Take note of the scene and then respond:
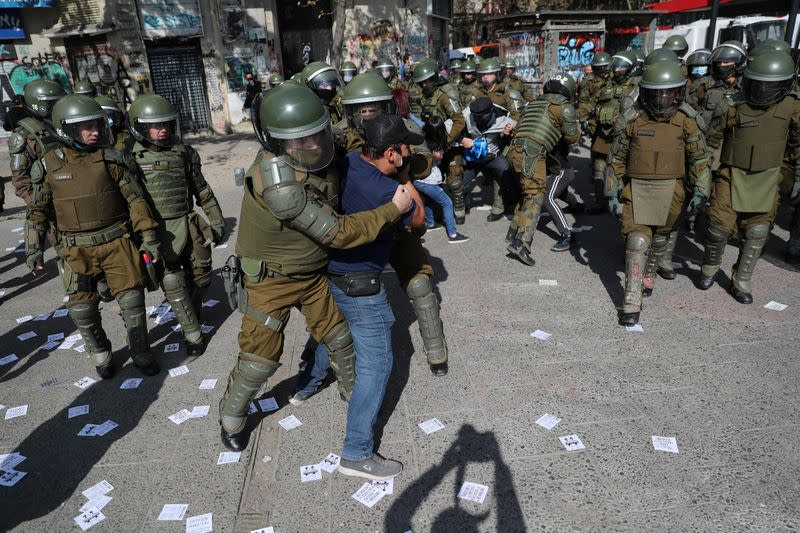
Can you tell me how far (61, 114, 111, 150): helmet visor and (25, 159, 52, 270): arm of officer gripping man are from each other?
0.33m

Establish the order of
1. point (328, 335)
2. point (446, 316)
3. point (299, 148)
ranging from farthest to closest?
point (446, 316) → point (328, 335) → point (299, 148)

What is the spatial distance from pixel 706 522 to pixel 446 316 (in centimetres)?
285

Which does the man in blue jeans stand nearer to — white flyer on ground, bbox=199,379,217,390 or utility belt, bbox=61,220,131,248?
white flyer on ground, bbox=199,379,217,390

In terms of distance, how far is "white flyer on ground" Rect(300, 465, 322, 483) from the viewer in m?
3.36

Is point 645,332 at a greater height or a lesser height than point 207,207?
lesser

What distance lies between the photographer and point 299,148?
9.43 ft

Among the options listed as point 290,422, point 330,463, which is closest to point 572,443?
point 330,463

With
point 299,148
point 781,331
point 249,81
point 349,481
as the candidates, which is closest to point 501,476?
point 349,481

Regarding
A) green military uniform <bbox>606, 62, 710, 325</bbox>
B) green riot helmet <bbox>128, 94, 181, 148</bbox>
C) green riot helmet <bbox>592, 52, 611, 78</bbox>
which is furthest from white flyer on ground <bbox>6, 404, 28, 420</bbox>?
green riot helmet <bbox>592, 52, 611, 78</bbox>

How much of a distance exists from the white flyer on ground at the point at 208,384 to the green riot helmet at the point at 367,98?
7.76 ft

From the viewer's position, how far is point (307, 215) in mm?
2795

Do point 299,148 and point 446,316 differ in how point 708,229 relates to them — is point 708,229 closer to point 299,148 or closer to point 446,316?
point 446,316

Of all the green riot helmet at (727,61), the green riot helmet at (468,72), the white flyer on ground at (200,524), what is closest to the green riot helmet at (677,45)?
the green riot helmet at (727,61)

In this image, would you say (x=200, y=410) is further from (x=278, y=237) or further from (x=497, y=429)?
(x=497, y=429)
